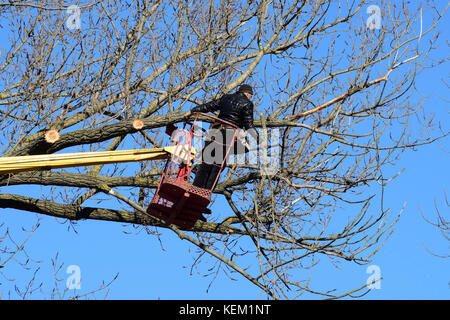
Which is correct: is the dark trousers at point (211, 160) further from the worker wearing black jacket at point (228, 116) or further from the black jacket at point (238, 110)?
the black jacket at point (238, 110)

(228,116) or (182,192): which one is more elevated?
(228,116)

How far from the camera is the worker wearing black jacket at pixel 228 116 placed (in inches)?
365

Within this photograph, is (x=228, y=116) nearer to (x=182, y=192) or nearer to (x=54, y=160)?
(x=182, y=192)

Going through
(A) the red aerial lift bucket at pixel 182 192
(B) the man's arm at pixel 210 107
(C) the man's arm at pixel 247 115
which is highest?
(B) the man's arm at pixel 210 107

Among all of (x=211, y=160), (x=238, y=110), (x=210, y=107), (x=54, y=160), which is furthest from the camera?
(x=210, y=107)

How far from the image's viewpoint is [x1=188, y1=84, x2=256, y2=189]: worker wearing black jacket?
365 inches

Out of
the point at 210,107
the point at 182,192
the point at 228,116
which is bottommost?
the point at 182,192

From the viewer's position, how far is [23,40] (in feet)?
37.9

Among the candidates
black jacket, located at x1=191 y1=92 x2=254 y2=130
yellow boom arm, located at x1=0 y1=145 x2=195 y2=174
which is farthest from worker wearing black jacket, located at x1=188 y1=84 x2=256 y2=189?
yellow boom arm, located at x1=0 y1=145 x2=195 y2=174

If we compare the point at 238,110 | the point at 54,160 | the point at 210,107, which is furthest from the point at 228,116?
the point at 54,160

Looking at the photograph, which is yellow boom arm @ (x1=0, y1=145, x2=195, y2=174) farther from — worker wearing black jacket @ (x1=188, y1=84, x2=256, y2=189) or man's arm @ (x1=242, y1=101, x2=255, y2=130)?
man's arm @ (x1=242, y1=101, x2=255, y2=130)

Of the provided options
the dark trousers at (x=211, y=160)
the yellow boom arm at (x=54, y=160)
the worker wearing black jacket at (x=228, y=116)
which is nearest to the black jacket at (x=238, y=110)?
the worker wearing black jacket at (x=228, y=116)

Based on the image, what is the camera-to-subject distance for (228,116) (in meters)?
9.38

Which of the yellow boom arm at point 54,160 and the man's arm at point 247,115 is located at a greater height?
the man's arm at point 247,115
